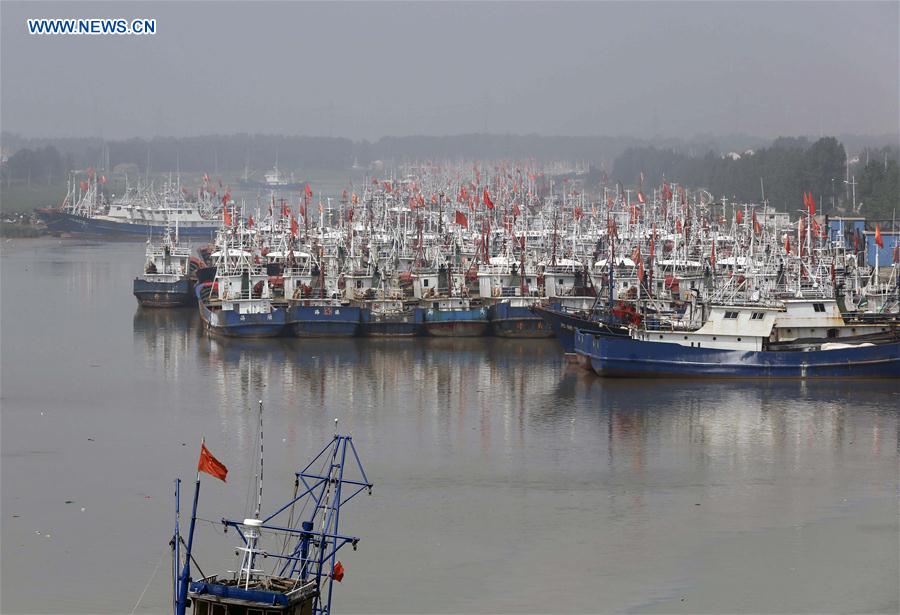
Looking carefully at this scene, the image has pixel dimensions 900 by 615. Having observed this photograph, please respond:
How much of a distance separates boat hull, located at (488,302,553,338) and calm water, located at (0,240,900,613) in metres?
0.51

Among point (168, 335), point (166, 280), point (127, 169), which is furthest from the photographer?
point (127, 169)

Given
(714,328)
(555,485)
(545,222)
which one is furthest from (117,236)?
(555,485)

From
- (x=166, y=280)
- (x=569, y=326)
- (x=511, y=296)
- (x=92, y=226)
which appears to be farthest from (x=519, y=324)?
(x=92, y=226)

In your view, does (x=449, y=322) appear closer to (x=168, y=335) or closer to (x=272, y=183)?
(x=168, y=335)

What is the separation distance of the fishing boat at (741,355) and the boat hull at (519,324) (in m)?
5.31

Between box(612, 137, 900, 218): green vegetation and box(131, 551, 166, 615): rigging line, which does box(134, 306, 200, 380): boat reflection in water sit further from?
box(612, 137, 900, 218): green vegetation

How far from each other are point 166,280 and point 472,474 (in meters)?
19.0

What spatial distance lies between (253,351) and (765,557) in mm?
15216

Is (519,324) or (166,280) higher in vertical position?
(166,280)

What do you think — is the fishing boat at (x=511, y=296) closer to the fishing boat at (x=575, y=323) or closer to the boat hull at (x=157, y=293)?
the fishing boat at (x=575, y=323)

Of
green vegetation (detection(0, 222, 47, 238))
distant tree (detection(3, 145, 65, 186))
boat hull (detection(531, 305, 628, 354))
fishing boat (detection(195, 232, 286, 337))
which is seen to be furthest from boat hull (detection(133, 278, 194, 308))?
distant tree (detection(3, 145, 65, 186))

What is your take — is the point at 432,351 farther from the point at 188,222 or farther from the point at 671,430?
the point at 188,222

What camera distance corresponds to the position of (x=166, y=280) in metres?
34.4

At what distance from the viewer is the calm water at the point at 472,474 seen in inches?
501
